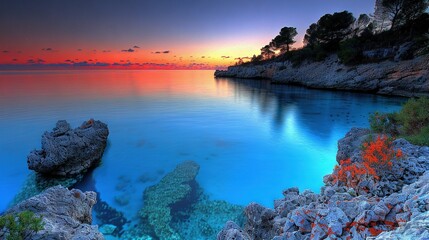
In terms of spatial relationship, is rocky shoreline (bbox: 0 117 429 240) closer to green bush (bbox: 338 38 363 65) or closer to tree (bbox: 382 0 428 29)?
green bush (bbox: 338 38 363 65)

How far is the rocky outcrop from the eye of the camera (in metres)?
32.2

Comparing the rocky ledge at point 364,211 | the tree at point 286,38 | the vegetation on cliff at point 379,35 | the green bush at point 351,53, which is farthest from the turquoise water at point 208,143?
the tree at point 286,38

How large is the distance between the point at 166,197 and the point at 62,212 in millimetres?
4423

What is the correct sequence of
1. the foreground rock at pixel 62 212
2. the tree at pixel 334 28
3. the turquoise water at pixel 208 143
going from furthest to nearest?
the tree at pixel 334 28
the turquoise water at pixel 208 143
the foreground rock at pixel 62 212

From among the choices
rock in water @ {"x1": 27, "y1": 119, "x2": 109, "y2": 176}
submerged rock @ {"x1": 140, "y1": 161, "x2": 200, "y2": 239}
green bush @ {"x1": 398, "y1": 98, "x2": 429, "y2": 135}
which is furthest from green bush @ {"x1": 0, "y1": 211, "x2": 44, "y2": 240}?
green bush @ {"x1": 398, "y1": 98, "x2": 429, "y2": 135}

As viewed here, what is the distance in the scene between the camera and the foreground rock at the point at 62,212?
4976 mm

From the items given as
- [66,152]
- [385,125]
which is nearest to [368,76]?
[385,125]

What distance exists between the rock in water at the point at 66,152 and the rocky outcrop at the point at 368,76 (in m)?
41.3

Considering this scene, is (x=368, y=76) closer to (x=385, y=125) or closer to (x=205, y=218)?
(x=385, y=125)

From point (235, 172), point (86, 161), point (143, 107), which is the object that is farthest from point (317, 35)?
point (86, 161)

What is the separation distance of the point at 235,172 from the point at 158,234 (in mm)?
6250

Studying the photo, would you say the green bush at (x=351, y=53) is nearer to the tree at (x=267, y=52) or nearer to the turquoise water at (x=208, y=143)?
the turquoise water at (x=208, y=143)

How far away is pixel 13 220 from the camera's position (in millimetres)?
4457

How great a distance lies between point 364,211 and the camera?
4.09 metres
